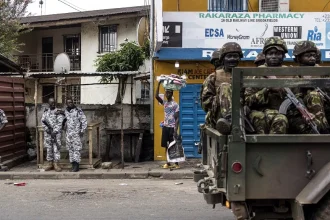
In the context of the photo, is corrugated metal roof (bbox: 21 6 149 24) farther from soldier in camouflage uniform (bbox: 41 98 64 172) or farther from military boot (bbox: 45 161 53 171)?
military boot (bbox: 45 161 53 171)

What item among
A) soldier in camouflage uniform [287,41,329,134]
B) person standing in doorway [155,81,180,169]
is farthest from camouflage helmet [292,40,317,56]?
person standing in doorway [155,81,180,169]

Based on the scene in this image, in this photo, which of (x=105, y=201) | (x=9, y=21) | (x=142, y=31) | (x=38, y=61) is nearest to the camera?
(x=105, y=201)

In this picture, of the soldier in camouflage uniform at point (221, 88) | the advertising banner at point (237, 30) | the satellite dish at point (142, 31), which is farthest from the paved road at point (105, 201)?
the satellite dish at point (142, 31)

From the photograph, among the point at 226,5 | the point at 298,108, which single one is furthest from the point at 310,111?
the point at 226,5

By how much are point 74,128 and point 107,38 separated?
12330 mm

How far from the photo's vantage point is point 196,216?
6.79 m

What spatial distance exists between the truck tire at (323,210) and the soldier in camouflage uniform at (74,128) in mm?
7714

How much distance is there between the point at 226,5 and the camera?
1286 centimetres

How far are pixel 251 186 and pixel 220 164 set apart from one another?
0.33 m

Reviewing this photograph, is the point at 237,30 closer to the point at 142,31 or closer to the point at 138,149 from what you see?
the point at 142,31

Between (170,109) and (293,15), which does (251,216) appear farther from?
(293,15)

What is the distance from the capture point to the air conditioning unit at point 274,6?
12375mm

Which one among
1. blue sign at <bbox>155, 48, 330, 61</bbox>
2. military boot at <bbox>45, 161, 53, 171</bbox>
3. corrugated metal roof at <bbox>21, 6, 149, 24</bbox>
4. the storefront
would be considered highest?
corrugated metal roof at <bbox>21, 6, 149, 24</bbox>

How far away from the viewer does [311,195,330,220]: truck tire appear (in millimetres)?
3832
